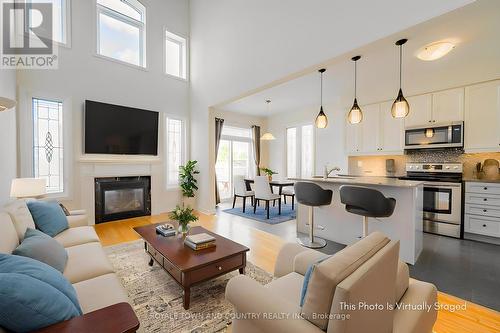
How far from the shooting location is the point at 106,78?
445 centimetres

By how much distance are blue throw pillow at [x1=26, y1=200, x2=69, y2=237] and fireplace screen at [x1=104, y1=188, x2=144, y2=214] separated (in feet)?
7.07

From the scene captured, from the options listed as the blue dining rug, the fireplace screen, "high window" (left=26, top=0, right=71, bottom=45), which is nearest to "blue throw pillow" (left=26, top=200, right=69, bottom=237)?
the fireplace screen

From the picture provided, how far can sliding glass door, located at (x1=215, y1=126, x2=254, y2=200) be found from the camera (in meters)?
6.87

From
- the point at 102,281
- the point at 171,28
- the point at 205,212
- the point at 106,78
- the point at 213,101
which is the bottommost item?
the point at 205,212

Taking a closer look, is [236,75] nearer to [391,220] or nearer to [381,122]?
[381,122]

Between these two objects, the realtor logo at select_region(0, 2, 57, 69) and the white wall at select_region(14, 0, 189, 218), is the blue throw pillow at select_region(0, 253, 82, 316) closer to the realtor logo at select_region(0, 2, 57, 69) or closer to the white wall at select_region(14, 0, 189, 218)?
the white wall at select_region(14, 0, 189, 218)

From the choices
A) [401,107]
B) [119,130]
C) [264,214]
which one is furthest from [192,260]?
[119,130]

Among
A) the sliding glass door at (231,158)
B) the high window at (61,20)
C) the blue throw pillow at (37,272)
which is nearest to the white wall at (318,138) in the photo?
the sliding glass door at (231,158)

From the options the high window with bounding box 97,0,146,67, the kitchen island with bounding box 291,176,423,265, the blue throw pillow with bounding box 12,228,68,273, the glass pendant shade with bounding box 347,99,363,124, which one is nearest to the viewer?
the blue throw pillow with bounding box 12,228,68,273

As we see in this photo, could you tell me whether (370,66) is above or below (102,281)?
above

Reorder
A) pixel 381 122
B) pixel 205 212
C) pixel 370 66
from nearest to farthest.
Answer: pixel 370 66, pixel 381 122, pixel 205 212

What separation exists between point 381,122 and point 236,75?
325 cm

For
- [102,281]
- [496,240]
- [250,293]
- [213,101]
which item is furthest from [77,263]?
[496,240]

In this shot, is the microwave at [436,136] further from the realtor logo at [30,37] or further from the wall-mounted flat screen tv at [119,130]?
the realtor logo at [30,37]
